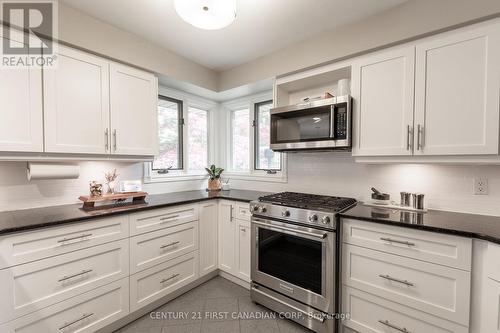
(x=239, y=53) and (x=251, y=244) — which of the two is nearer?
(x=251, y=244)

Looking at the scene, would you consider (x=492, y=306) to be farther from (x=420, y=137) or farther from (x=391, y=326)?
(x=420, y=137)

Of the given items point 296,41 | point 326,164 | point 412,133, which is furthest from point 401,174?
point 296,41

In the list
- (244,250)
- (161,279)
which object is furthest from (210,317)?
(244,250)

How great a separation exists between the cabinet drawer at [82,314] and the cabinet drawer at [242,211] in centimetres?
117

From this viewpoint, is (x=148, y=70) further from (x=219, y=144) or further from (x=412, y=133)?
(x=412, y=133)

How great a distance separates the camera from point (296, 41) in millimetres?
2266

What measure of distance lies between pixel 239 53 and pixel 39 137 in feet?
6.50

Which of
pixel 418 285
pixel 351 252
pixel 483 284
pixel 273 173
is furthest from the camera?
pixel 273 173

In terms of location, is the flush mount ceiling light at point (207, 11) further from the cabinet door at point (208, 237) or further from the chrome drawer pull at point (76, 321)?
the chrome drawer pull at point (76, 321)

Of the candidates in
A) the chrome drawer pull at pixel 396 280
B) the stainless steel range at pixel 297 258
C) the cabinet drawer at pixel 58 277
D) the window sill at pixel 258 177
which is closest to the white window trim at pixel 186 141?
the window sill at pixel 258 177

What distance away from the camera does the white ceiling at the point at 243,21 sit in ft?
5.67

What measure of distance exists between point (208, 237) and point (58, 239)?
1368 millimetres

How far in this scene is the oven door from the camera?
1.73 metres

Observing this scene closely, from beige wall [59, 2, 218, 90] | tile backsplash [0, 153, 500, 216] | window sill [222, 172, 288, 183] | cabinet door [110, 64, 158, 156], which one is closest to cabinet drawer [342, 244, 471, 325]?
tile backsplash [0, 153, 500, 216]
